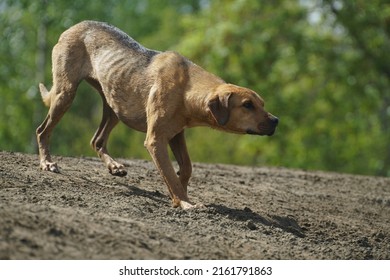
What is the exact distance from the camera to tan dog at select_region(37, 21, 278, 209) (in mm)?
8625

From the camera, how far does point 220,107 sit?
858 centimetres

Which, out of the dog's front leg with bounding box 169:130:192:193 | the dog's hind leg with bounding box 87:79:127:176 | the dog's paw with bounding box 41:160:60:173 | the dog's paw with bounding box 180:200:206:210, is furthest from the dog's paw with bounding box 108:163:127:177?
the dog's paw with bounding box 180:200:206:210

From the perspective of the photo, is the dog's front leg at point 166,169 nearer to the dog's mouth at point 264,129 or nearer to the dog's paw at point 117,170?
the dog's mouth at point 264,129

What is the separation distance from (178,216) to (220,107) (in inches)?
49.4

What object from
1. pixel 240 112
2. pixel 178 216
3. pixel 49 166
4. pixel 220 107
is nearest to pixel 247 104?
pixel 240 112

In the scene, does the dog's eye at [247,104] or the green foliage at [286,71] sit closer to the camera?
the dog's eye at [247,104]

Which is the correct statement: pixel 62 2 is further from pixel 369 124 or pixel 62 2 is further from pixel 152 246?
pixel 152 246

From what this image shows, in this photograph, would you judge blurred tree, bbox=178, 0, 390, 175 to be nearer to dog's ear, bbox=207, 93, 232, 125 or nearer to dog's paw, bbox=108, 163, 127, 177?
dog's paw, bbox=108, 163, 127, 177

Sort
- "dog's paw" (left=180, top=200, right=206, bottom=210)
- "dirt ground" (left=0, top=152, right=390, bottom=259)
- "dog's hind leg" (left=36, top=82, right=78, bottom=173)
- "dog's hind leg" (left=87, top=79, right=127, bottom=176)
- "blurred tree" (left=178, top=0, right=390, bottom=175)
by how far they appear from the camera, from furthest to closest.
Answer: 1. "blurred tree" (left=178, top=0, right=390, bottom=175)
2. "dog's hind leg" (left=87, top=79, right=127, bottom=176)
3. "dog's hind leg" (left=36, top=82, right=78, bottom=173)
4. "dog's paw" (left=180, top=200, right=206, bottom=210)
5. "dirt ground" (left=0, top=152, right=390, bottom=259)

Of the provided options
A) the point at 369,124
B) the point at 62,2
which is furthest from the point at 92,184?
the point at 369,124

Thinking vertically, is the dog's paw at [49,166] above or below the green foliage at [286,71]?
above

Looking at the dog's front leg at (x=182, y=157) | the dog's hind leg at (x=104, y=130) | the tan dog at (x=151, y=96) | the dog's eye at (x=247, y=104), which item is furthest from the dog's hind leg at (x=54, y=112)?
the dog's eye at (x=247, y=104)

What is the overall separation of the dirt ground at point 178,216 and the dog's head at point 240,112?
929mm

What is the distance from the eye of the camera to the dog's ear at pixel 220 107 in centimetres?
855
